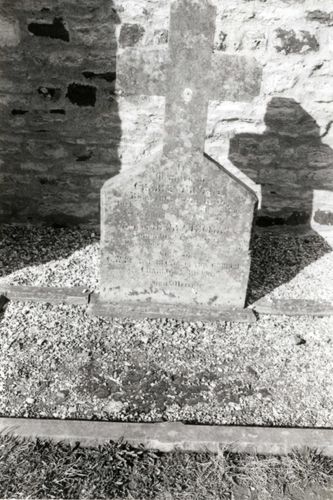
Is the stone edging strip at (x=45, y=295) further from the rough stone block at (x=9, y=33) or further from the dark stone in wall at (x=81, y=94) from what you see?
the rough stone block at (x=9, y=33)

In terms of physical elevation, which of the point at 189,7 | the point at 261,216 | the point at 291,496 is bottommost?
the point at 291,496

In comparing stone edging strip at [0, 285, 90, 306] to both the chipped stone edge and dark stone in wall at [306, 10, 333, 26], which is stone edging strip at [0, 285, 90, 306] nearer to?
the chipped stone edge

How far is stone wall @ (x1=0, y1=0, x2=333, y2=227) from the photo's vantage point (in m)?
4.63

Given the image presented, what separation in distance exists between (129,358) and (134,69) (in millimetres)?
2047

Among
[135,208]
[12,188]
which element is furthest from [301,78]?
[12,188]

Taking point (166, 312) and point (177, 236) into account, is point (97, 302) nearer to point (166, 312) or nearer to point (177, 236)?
point (166, 312)

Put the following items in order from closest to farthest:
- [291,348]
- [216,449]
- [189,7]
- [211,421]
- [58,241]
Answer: [216,449]
[211,421]
[189,7]
[291,348]
[58,241]

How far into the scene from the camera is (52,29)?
4.65 m

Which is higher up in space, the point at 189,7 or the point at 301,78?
the point at 189,7

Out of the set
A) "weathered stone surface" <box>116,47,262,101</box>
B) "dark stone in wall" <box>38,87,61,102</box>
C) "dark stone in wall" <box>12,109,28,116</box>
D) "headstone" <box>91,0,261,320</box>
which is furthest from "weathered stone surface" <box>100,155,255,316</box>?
"dark stone in wall" <box>12,109,28,116</box>

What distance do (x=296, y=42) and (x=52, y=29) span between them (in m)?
2.26

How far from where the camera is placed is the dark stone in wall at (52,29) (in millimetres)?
4637

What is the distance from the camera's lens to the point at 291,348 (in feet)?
12.4

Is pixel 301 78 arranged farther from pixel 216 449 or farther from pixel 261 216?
pixel 216 449
